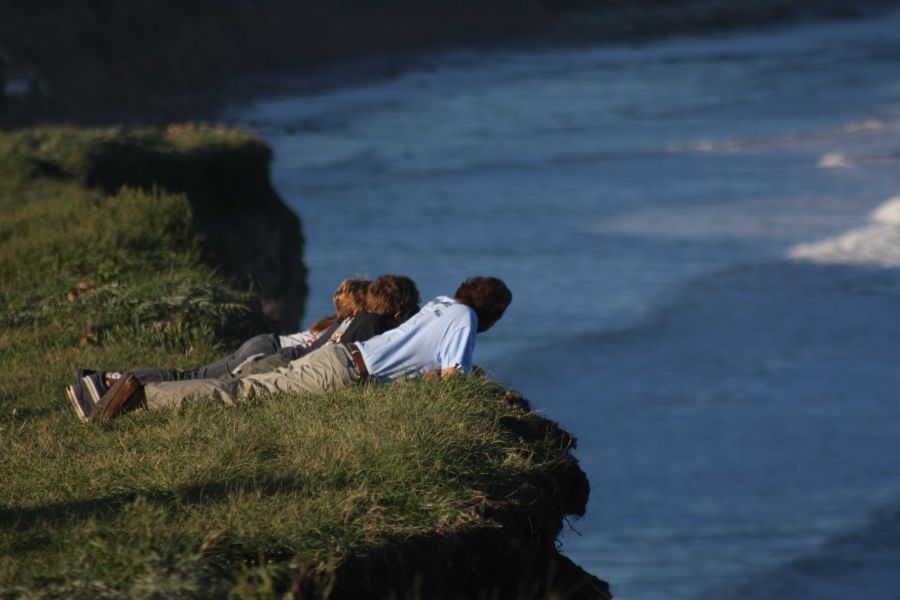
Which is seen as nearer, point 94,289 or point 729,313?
point 94,289

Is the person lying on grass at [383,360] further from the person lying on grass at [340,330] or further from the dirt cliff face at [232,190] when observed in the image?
the dirt cliff face at [232,190]

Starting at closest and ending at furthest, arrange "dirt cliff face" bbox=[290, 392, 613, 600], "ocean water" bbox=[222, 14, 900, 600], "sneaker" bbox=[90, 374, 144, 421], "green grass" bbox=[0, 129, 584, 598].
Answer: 1. "green grass" bbox=[0, 129, 584, 598]
2. "dirt cliff face" bbox=[290, 392, 613, 600]
3. "sneaker" bbox=[90, 374, 144, 421]
4. "ocean water" bbox=[222, 14, 900, 600]

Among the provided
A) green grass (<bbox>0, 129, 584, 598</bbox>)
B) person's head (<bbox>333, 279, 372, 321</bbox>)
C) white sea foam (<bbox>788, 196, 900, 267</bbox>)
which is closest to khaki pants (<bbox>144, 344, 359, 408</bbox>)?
green grass (<bbox>0, 129, 584, 598</bbox>)

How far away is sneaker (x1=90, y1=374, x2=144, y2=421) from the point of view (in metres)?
7.29

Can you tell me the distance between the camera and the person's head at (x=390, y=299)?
817cm

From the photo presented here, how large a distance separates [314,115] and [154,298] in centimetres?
4384

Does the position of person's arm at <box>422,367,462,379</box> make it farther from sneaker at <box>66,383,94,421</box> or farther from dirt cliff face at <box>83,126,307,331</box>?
dirt cliff face at <box>83,126,307,331</box>

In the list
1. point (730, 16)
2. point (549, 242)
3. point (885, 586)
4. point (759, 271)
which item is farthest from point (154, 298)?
point (730, 16)

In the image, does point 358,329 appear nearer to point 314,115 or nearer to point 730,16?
point 314,115

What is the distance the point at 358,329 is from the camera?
7.95 meters

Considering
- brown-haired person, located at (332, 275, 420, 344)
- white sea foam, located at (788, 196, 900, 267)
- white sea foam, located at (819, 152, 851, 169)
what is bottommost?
white sea foam, located at (819, 152, 851, 169)

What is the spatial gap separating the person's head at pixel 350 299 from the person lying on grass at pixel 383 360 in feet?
1.74

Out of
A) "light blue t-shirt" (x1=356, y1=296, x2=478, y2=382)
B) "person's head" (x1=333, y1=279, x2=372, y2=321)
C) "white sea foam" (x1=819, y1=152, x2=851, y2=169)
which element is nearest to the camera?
"light blue t-shirt" (x1=356, y1=296, x2=478, y2=382)

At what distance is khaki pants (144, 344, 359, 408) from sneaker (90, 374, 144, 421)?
169mm
